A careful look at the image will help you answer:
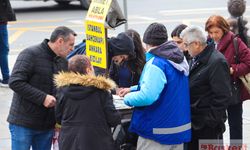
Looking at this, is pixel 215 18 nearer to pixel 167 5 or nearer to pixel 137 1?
pixel 167 5

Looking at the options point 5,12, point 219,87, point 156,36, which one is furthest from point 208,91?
point 5,12

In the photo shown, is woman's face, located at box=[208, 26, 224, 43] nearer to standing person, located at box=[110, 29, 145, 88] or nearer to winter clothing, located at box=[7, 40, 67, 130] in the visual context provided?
standing person, located at box=[110, 29, 145, 88]

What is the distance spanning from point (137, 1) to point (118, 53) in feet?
52.8

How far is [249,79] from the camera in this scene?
7.09 meters

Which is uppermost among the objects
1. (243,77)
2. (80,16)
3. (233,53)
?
(233,53)

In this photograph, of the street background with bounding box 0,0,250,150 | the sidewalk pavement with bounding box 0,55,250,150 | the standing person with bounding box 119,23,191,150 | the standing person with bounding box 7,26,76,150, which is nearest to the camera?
the standing person with bounding box 119,23,191,150

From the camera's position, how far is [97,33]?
6.62 meters

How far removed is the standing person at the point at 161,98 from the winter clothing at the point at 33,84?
2.85ft

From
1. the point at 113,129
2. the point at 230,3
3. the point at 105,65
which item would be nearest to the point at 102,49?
the point at 105,65

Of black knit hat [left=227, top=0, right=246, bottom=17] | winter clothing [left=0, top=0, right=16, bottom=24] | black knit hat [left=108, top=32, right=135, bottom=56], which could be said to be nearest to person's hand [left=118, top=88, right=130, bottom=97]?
black knit hat [left=108, top=32, right=135, bottom=56]

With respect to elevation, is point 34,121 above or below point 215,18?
below

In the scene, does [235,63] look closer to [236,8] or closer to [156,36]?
[236,8]

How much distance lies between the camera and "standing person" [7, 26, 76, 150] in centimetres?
599

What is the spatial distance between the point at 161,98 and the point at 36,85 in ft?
4.14
